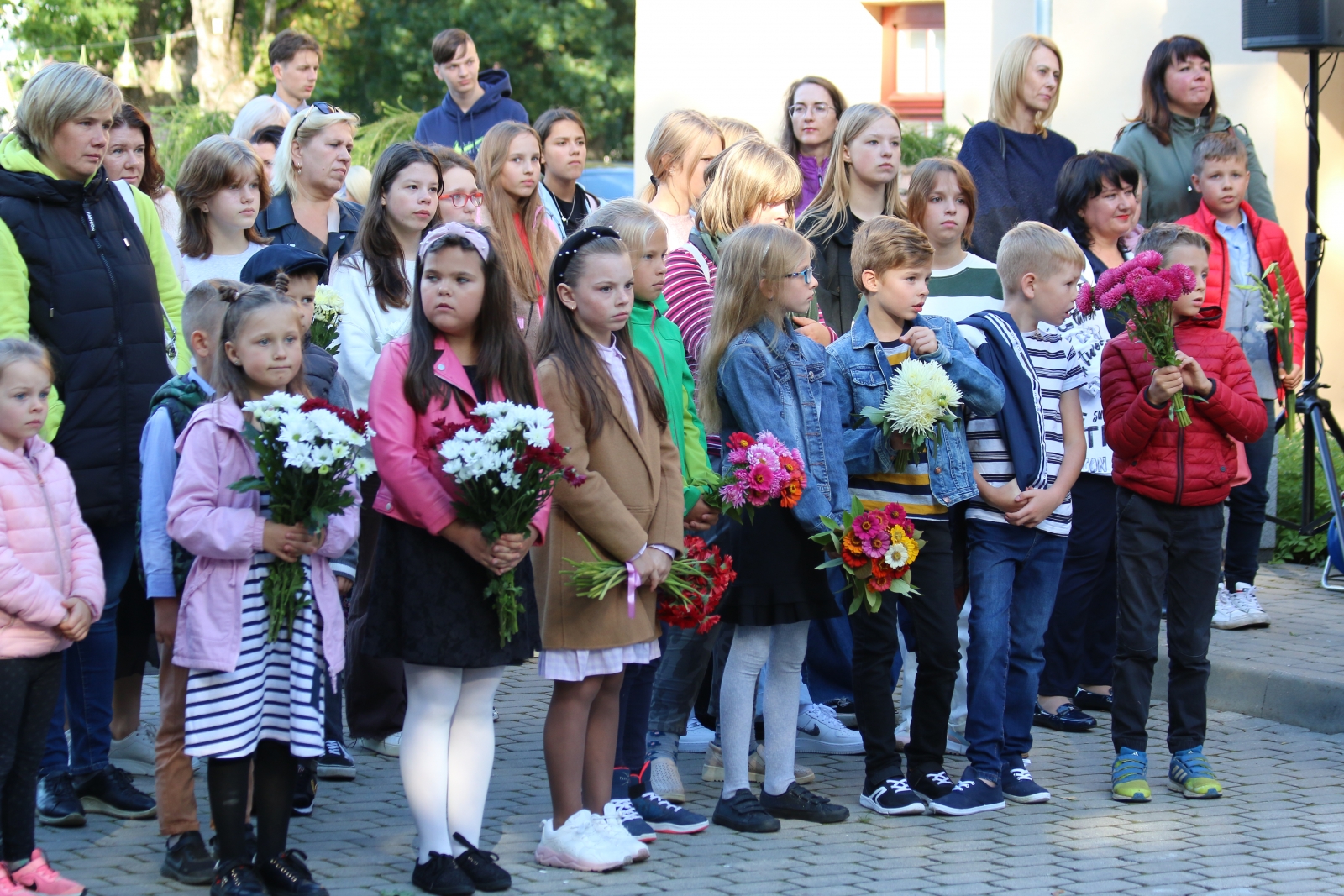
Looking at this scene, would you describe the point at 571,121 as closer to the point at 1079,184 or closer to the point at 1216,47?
the point at 1079,184

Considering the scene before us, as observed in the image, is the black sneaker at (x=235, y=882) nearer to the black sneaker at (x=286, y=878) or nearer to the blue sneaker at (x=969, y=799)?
the black sneaker at (x=286, y=878)

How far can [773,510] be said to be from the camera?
5203 millimetres

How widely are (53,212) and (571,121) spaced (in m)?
3.17

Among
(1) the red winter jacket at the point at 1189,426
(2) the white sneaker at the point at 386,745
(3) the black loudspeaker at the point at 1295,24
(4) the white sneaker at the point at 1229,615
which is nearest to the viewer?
(1) the red winter jacket at the point at 1189,426

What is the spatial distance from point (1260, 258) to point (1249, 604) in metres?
1.80

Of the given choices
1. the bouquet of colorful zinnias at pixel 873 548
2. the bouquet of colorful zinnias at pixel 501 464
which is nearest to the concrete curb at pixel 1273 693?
the bouquet of colorful zinnias at pixel 873 548

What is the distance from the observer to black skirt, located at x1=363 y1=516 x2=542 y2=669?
14.5ft

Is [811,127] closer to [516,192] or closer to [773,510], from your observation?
[516,192]

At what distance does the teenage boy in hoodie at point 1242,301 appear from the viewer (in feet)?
25.4

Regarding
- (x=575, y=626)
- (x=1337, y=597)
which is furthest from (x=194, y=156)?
(x=1337, y=597)

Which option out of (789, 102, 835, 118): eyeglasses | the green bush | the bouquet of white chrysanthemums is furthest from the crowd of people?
the green bush

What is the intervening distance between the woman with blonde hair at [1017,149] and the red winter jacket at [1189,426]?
1963mm

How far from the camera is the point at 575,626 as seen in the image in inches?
187

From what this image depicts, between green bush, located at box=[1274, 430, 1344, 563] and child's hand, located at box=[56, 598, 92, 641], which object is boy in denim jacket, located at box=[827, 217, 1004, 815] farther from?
green bush, located at box=[1274, 430, 1344, 563]
